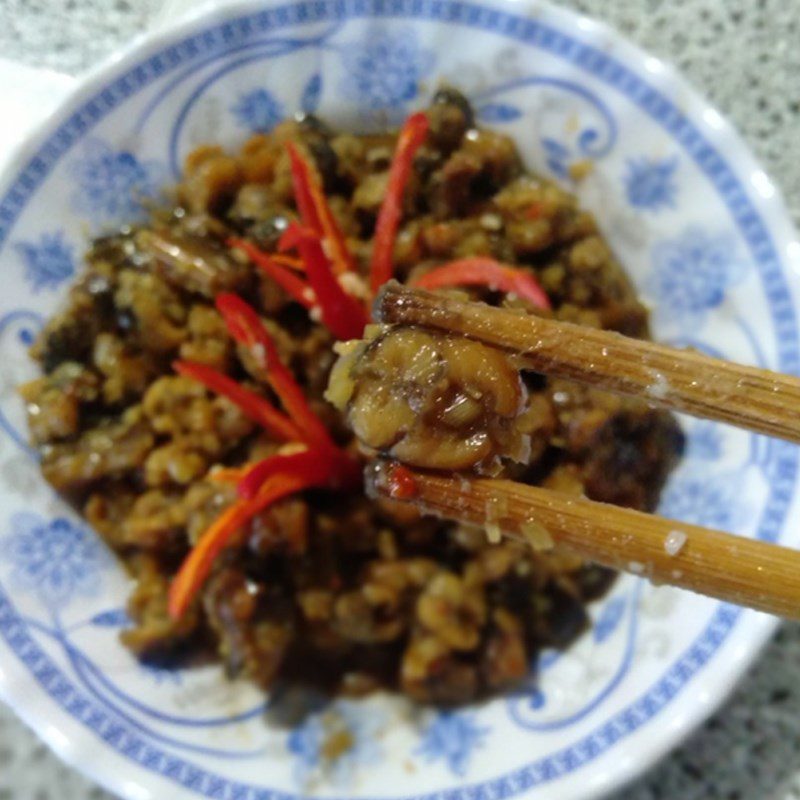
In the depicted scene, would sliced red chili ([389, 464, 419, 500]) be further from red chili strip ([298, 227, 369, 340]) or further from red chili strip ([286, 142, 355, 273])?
red chili strip ([286, 142, 355, 273])

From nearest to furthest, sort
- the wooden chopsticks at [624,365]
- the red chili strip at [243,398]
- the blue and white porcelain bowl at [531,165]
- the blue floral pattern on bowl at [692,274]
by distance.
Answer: the wooden chopsticks at [624,365] < the blue and white porcelain bowl at [531,165] < the red chili strip at [243,398] < the blue floral pattern on bowl at [692,274]

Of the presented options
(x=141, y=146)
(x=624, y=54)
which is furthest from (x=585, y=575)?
(x=141, y=146)

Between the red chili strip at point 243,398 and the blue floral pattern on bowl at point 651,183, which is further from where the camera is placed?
the blue floral pattern on bowl at point 651,183

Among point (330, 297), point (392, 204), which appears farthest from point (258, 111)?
point (330, 297)

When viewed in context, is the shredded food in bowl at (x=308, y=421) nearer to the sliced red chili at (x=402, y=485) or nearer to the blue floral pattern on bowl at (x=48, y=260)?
the blue floral pattern on bowl at (x=48, y=260)

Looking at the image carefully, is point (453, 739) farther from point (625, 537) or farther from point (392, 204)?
point (392, 204)

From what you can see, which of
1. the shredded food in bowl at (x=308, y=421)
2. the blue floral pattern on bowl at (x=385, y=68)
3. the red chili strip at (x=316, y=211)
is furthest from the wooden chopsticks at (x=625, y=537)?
the blue floral pattern on bowl at (x=385, y=68)
